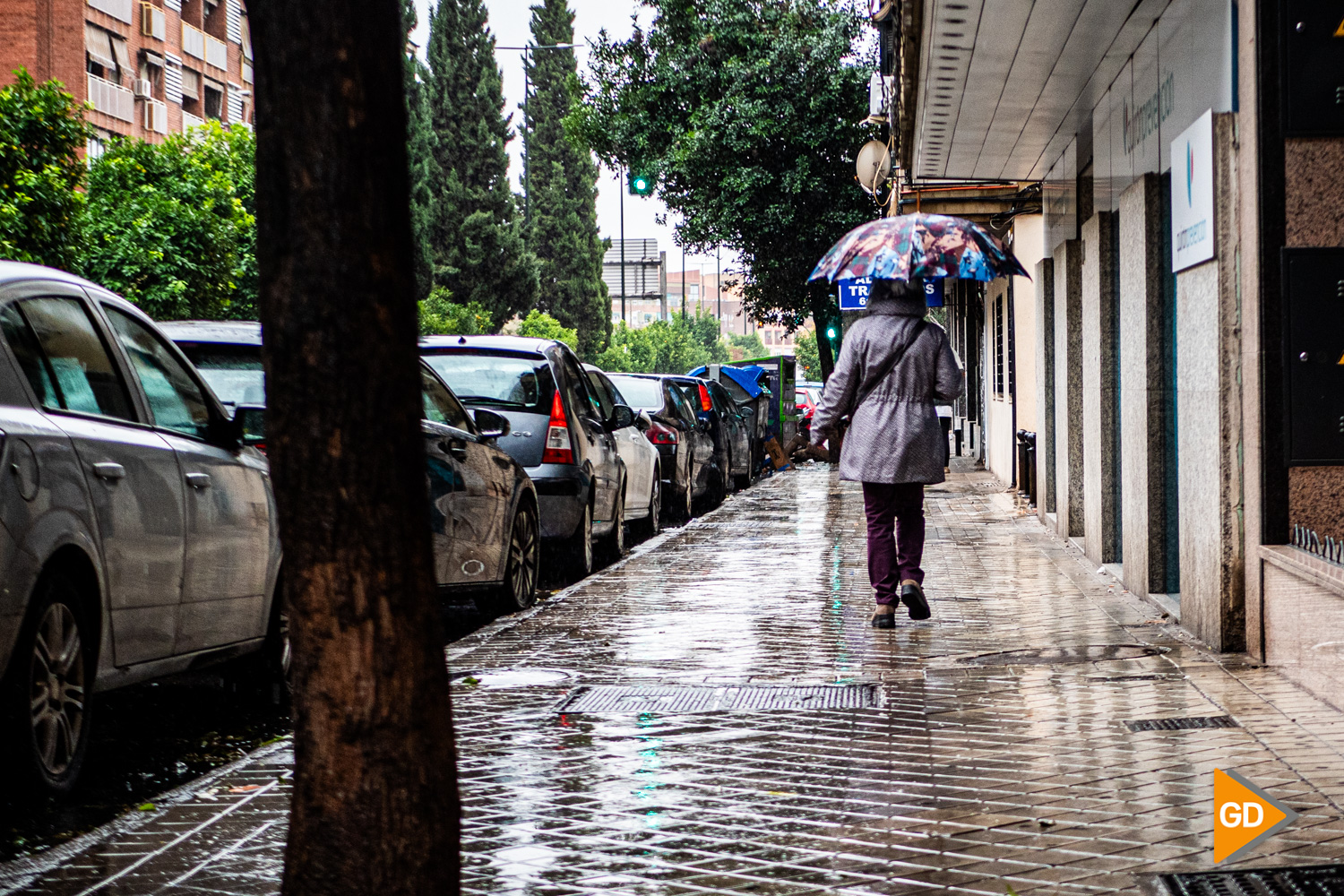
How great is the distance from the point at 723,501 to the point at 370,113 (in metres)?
18.4

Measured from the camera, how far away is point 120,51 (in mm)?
48250

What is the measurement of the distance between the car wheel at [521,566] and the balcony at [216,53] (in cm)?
4958

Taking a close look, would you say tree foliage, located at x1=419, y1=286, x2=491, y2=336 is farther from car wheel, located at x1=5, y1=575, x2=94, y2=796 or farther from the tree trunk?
the tree trunk

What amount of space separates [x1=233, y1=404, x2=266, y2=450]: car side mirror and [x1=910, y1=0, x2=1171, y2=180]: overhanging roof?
460 centimetres

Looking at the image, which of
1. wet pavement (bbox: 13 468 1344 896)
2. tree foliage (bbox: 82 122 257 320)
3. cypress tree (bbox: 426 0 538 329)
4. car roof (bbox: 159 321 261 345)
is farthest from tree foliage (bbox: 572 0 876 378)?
cypress tree (bbox: 426 0 538 329)

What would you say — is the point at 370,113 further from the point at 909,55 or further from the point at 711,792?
the point at 909,55

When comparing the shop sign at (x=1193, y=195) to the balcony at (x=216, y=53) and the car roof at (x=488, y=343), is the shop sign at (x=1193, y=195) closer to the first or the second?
the car roof at (x=488, y=343)

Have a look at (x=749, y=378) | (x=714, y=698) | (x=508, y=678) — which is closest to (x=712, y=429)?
(x=749, y=378)

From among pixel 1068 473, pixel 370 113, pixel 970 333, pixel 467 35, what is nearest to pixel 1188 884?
pixel 370 113

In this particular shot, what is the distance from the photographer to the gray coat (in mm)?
8227

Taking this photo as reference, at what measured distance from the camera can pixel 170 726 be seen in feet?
20.5

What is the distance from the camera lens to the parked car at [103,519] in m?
4.38

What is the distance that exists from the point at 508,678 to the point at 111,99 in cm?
4564

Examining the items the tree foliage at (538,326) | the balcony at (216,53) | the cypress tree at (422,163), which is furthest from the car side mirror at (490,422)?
the tree foliage at (538,326)
